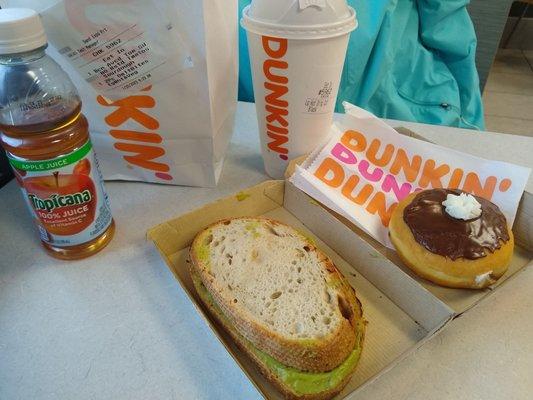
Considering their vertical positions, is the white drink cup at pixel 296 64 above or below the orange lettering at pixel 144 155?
above

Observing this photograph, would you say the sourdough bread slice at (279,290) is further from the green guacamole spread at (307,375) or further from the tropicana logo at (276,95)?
the tropicana logo at (276,95)

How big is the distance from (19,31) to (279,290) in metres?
0.42

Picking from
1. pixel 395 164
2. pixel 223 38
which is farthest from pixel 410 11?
pixel 223 38

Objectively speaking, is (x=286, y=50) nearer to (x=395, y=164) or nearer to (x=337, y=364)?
(x=395, y=164)

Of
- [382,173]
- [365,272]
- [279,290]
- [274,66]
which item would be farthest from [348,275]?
[274,66]

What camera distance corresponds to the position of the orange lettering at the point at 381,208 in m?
0.70

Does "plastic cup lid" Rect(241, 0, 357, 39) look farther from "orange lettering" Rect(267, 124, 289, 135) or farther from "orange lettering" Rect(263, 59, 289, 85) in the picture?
"orange lettering" Rect(267, 124, 289, 135)

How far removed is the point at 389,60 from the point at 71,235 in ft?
3.27

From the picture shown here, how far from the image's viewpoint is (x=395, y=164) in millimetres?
768

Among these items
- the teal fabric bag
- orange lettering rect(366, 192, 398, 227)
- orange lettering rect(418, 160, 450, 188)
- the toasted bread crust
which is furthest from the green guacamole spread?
the teal fabric bag

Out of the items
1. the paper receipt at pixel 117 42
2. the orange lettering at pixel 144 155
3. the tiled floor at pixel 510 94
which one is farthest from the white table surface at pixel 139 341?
the tiled floor at pixel 510 94

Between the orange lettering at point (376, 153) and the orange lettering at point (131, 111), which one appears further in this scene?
the orange lettering at point (376, 153)

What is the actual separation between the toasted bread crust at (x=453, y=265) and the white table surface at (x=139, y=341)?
0.12 feet

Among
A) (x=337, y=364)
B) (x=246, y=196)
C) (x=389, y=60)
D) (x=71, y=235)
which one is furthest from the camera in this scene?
(x=389, y=60)
